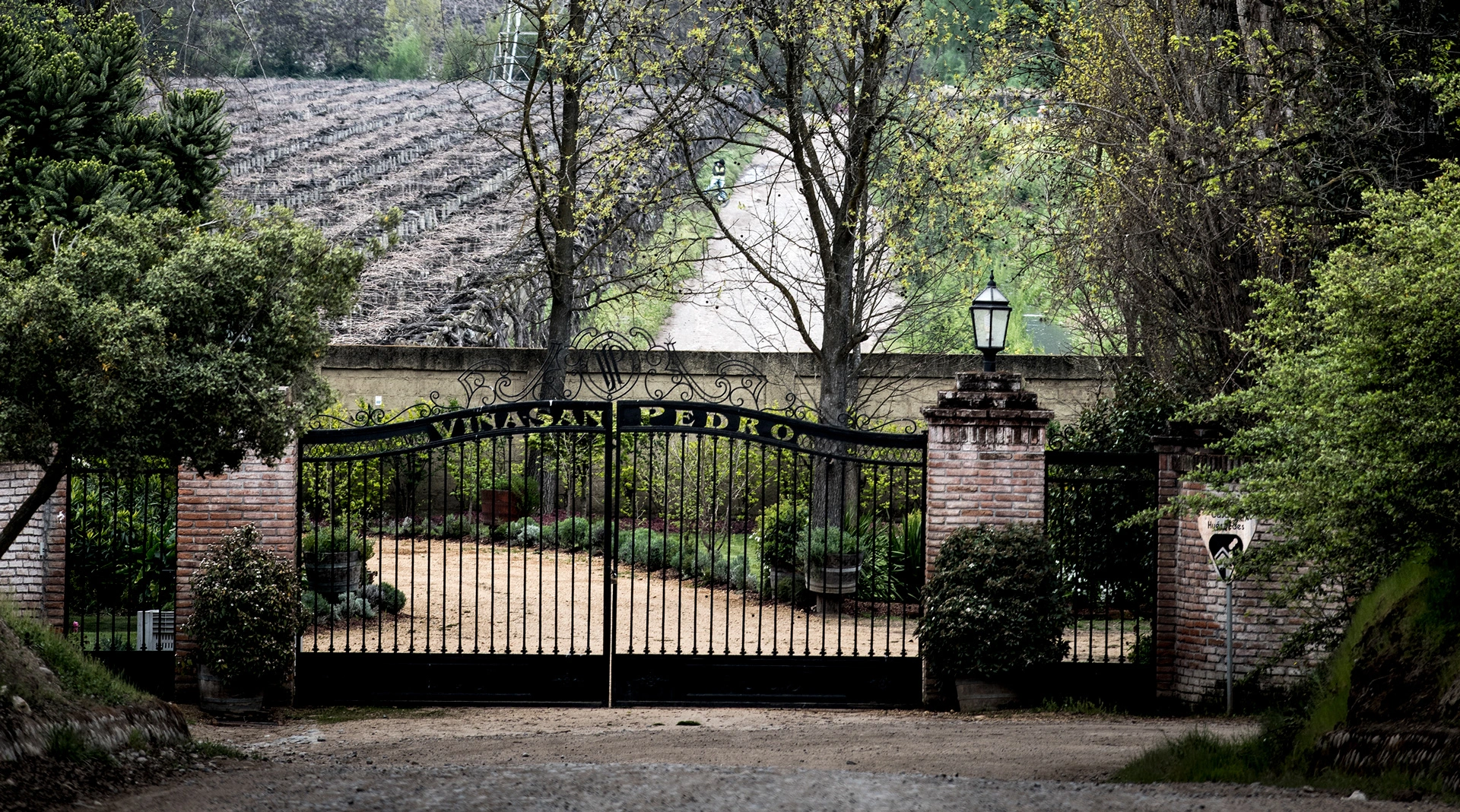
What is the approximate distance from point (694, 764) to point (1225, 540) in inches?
169

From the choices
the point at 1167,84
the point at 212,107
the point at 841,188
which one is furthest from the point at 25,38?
the point at 1167,84

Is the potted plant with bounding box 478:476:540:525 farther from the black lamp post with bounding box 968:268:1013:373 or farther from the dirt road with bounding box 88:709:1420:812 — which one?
the black lamp post with bounding box 968:268:1013:373

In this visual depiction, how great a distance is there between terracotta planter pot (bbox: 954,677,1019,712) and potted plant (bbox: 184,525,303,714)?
4829 millimetres

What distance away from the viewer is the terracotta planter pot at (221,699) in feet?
30.2

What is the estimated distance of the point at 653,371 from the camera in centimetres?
1652

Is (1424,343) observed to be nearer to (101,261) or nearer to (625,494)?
(101,261)

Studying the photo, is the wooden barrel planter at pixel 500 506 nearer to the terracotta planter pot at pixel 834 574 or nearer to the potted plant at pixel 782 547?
the potted plant at pixel 782 547

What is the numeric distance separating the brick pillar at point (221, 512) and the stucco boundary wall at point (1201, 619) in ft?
21.1

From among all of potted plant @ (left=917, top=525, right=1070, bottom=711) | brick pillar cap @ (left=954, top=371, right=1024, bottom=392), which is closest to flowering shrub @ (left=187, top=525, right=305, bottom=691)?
potted plant @ (left=917, top=525, right=1070, bottom=711)

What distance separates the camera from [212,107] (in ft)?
39.6

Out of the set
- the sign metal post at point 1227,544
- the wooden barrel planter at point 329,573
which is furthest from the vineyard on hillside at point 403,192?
the sign metal post at point 1227,544

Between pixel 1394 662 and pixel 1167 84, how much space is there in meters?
7.30

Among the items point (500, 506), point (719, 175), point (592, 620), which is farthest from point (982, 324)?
point (719, 175)

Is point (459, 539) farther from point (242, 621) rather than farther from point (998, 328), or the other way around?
point (998, 328)
